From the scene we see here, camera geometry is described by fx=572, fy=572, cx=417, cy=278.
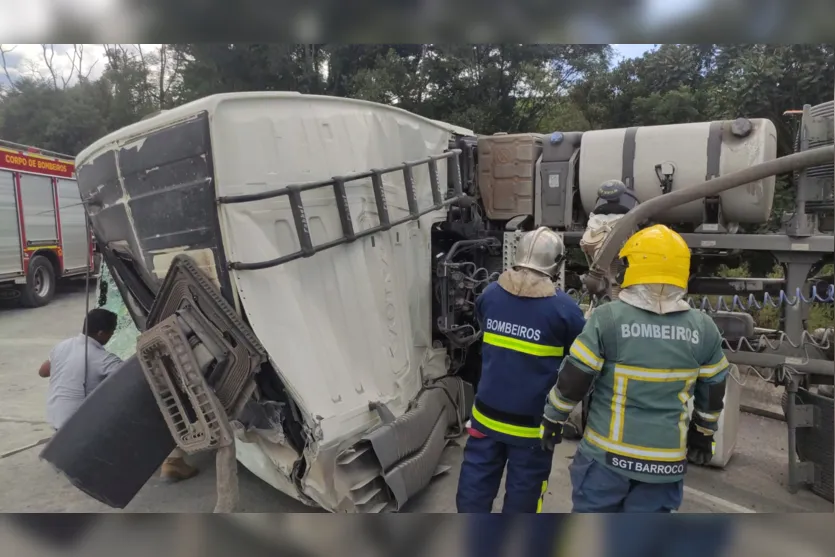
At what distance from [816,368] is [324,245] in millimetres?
2870

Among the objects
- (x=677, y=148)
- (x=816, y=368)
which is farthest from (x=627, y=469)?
(x=677, y=148)

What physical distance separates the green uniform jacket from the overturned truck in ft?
3.69

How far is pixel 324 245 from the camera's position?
8.65 feet

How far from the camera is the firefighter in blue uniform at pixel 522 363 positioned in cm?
244

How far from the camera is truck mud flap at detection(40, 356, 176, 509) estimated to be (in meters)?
2.35

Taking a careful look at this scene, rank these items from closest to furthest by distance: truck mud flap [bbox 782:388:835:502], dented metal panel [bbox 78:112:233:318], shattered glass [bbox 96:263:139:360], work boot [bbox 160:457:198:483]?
1. dented metal panel [bbox 78:112:233:318]
2. truck mud flap [bbox 782:388:835:502]
3. work boot [bbox 160:457:198:483]
4. shattered glass [bbox 96:263:139:360]

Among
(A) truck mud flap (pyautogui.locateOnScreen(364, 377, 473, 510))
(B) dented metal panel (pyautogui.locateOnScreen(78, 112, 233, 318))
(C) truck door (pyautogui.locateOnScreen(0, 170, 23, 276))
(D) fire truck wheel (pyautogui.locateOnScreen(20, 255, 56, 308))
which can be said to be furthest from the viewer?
(D) fire truck wheel (pyautogui.locateOnScreen(20, 255, 56, 308))

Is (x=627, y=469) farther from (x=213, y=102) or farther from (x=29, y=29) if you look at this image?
(x=29, y=29)

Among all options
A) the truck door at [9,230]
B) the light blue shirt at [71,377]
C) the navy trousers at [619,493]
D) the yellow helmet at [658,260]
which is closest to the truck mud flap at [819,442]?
the navy trousers at [619,493]

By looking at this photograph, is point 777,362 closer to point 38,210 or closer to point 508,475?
point 508,475

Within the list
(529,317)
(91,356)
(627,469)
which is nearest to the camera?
(627,469)

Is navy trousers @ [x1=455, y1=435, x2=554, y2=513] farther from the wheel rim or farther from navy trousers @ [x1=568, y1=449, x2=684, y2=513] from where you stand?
the wheel rim

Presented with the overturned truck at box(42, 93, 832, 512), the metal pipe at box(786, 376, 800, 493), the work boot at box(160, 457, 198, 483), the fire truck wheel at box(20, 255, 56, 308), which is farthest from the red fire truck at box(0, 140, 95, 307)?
the metal pipe at box(786, 376, 800, 493)

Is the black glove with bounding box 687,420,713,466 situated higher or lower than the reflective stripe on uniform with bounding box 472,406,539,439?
higher
